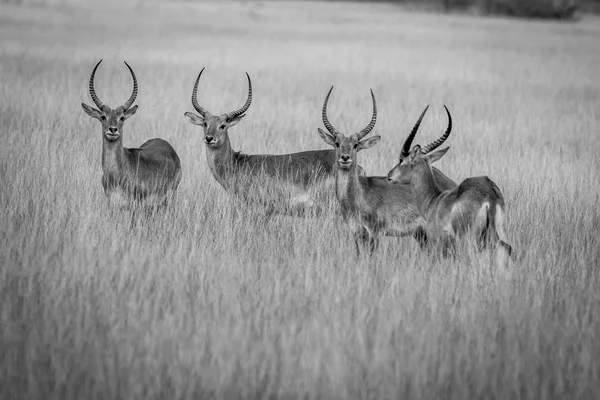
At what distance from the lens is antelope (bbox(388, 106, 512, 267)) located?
635 centimetres

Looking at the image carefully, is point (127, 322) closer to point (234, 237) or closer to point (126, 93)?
point (234, 237)

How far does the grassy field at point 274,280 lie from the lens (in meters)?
4.53

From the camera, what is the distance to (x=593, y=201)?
8844 millimetres

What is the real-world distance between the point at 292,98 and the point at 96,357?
39.6 feet

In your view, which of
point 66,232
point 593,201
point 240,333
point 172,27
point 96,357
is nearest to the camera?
point 96,357

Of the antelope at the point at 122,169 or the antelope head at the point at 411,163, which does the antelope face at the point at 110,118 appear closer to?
the antelope at the point at 122,169

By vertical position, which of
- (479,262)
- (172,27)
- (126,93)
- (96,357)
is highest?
(172,27)

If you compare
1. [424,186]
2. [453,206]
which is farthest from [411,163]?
[453,206]

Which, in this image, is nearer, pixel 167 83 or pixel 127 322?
pixel 127 322

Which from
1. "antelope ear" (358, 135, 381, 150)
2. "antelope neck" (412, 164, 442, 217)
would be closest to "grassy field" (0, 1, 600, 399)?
"antelope neck" (412, 164, 442, 217)

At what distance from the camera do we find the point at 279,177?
840 centimetres

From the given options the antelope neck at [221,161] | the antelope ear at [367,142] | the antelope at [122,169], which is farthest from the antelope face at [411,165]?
the antelope at [122,169]

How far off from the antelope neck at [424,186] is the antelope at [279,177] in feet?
3.47

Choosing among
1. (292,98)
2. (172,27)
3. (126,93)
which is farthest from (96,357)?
(172,27)
